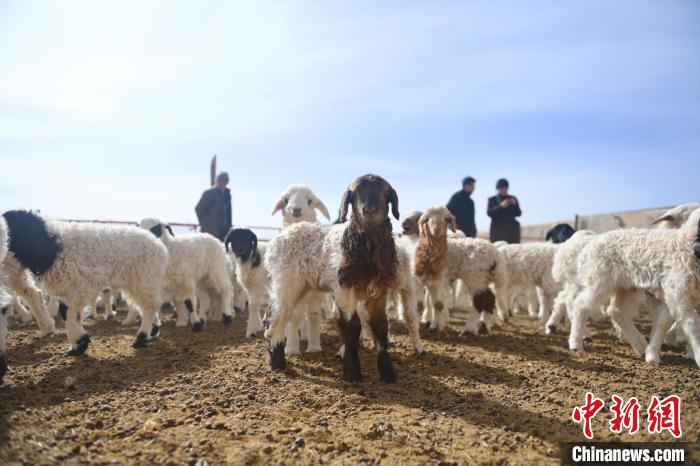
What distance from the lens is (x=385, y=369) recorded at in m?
Result: 4.68

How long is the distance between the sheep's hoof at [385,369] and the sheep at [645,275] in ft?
10.6

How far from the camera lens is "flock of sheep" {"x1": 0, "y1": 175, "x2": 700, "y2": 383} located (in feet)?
15.2

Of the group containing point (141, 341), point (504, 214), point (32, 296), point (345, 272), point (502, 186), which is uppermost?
point (502, 186)

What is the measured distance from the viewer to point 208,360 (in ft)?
18.4

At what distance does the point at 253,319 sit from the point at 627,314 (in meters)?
5.83

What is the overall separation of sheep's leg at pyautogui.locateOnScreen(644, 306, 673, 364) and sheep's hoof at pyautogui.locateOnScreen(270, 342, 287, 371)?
15.4 feet

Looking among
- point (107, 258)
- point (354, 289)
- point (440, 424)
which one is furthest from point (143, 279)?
point (440, 424)

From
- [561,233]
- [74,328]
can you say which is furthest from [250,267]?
[561,233]

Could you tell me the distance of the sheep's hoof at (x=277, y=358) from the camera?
5086 mm

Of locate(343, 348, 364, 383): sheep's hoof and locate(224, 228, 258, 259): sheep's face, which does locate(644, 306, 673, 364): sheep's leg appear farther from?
locate(224, 228, 258, 259): sheep's face

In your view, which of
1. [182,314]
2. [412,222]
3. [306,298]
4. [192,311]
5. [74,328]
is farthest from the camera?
[412,222]

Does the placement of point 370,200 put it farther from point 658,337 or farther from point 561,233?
point 561,233

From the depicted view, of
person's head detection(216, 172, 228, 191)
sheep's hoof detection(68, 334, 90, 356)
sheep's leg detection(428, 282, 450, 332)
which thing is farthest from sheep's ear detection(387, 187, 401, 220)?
person's head detection(216, 172, 228, 191)

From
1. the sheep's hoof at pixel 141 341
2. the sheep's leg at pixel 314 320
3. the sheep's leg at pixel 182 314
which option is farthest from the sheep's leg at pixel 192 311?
the sheep's leg at pixel 314 320
